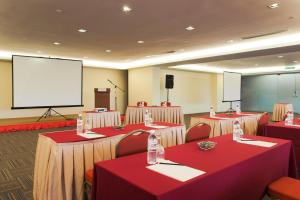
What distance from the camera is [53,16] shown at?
14.6ft

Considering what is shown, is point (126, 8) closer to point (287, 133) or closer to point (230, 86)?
point (287, 133)

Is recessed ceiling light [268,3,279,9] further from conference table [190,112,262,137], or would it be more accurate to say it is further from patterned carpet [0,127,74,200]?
patterned carpet [0,127,74,200]

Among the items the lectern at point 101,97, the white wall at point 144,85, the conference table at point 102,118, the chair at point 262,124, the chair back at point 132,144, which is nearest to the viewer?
the chair back at point 132,144

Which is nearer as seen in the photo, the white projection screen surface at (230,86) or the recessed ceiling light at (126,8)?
the recessed ceiling light at (126,8)

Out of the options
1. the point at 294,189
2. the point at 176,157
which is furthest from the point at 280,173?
the point at 176,157

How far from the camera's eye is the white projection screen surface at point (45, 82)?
7.60 metres

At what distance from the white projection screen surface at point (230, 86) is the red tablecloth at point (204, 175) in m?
9.51

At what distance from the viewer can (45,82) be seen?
8.16m

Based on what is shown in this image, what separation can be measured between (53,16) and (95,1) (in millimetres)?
1221

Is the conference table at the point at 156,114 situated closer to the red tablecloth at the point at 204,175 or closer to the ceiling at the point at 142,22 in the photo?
the ceiling at the point at 142,22

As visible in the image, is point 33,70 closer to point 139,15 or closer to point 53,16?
point 53,16

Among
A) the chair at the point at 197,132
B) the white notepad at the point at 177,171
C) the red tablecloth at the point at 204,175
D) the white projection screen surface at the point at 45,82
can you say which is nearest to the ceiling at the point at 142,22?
the white projection screen surface at the point at 45,82

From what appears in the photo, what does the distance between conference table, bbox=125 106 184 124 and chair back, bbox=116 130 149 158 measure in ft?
14.2

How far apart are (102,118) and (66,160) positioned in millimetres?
3360
